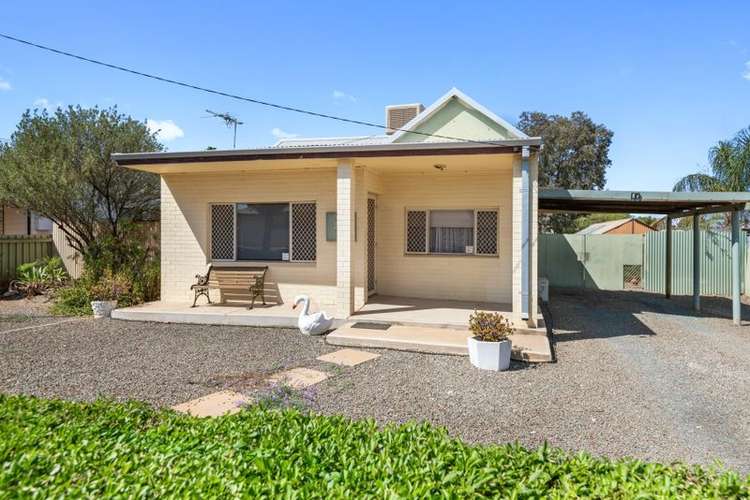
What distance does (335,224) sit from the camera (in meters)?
9.08

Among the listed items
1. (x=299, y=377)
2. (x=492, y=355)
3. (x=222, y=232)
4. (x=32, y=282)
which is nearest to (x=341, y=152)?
(x=222, y=232)

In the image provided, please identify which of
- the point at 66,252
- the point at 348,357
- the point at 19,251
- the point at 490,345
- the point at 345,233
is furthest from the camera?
the point at 66,252

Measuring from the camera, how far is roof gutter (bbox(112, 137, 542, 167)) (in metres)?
7.03

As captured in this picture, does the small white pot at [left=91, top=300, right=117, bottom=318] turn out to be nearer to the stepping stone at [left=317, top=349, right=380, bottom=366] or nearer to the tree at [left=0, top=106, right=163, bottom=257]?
the tree at [left=0, top=106, right=163, bottom=257]

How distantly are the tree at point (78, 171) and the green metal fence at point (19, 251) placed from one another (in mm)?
1938

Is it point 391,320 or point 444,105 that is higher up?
point 444,105

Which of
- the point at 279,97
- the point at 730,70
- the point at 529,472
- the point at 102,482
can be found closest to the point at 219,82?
the point at 279,97

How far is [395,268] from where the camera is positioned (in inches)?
404

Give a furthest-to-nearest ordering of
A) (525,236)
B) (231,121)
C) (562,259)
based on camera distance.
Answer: (231,121)
(562,259)
(525,236)

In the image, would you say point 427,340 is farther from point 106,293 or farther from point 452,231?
point 106,293

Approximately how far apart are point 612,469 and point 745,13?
32.3 ft

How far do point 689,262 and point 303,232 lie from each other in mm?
11767

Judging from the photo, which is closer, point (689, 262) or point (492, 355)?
point (492, 355)

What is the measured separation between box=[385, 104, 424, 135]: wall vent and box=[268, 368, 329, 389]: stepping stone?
12.1m
